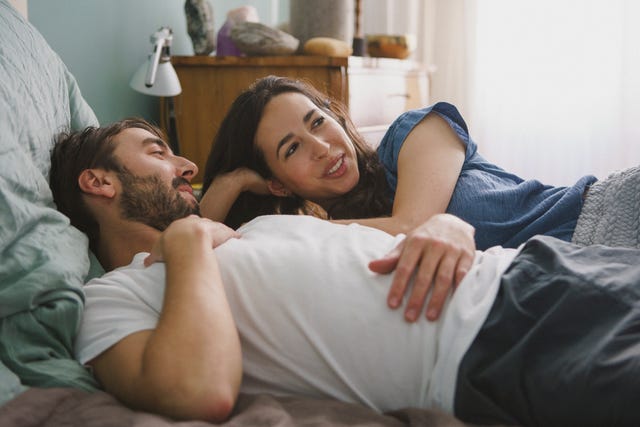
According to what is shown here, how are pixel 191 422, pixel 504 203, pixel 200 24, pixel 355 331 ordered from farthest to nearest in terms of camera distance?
pixel 200 24 → pixel 504 203 → pixel 355 331 → pixel 191 422

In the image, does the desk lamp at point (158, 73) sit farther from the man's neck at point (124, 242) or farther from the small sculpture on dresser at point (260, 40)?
the man's neck at point (124, 242)

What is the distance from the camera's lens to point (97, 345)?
2.86ft

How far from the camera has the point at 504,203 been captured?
1.42 meters

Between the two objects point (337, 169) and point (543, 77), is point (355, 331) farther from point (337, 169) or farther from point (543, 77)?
point (543, 77)

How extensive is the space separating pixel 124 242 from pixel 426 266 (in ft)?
1.97

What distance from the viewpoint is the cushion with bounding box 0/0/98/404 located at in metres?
0.86

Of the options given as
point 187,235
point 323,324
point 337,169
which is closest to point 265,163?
point 337,169

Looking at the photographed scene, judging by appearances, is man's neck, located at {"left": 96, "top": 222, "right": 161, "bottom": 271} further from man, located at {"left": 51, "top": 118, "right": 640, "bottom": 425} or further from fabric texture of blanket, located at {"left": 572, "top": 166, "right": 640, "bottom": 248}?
fabric texture of blanket, located at {"left": 572, "top": 166, "right": 640, "bottom": 248}

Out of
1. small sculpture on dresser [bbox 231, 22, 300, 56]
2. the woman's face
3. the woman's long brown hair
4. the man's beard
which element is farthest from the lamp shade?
the man's beard

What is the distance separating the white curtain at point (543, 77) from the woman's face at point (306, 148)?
77.6 inches

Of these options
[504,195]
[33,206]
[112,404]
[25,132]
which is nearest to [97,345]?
[112,404]

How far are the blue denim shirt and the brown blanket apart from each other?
0.66 meters

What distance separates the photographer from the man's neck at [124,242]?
4.04 feet

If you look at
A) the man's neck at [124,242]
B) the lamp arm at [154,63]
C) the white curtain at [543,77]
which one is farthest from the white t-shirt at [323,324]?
the white curtain at [543,77]
